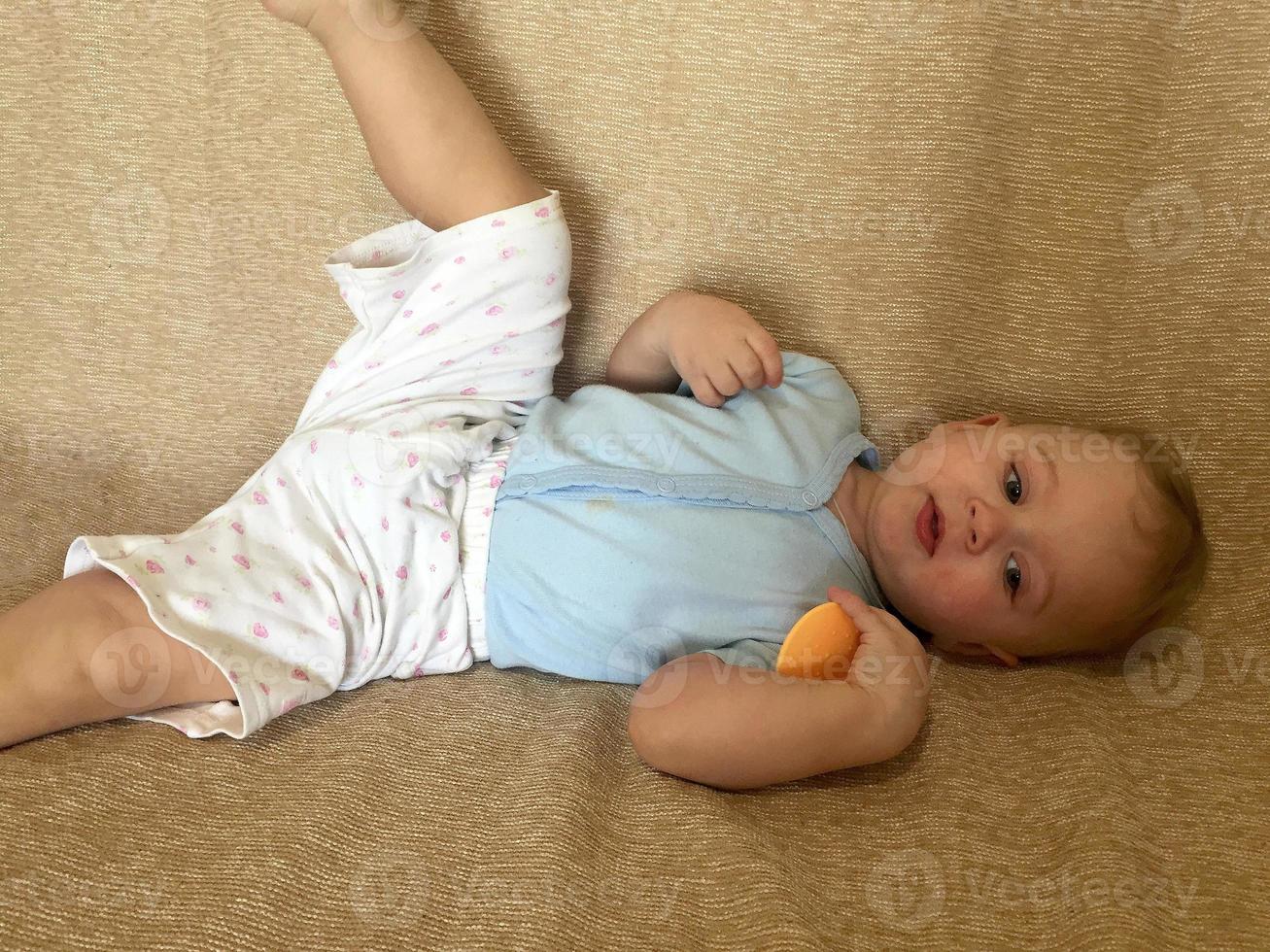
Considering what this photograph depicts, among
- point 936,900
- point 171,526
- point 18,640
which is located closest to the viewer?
point 936,900

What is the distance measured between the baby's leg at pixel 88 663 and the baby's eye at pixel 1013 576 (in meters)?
0.78

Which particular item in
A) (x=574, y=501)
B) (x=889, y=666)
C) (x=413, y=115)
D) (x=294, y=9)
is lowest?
(x=889, y=666)

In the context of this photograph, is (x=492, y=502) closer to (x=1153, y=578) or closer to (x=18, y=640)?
(x=18, y=640)

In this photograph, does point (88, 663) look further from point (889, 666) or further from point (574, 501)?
point (889, 666)

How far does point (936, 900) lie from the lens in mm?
729

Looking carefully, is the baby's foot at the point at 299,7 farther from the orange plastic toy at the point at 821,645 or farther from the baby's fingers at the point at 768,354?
the orange plastic toy at the point at 821,645

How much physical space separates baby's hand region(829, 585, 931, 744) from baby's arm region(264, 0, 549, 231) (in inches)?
22.4

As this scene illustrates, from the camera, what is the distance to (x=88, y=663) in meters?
0.83

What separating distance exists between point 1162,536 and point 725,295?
0.54m

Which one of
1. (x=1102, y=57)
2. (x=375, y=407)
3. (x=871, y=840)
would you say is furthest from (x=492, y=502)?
(x=1102, y=57)

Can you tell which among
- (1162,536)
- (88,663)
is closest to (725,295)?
(1162,536)

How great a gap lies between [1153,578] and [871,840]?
454 mm

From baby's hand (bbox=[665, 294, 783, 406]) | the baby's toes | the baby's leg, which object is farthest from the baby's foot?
the baby's leg

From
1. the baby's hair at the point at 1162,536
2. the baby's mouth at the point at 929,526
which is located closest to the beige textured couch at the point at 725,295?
the baby's hair at the point at 1162,536
